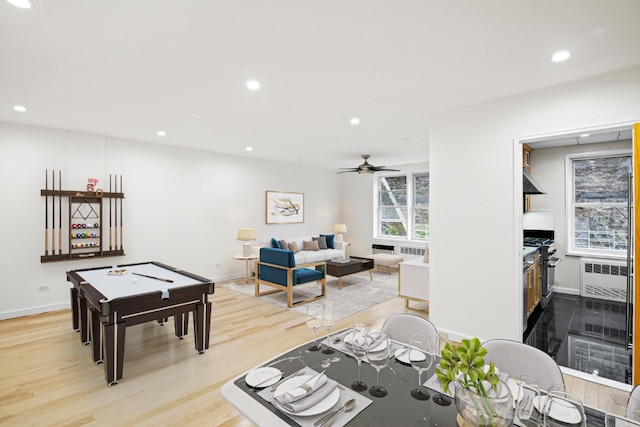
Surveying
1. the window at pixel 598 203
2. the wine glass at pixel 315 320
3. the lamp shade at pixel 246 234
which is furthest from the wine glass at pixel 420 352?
the window at pixel 598 203

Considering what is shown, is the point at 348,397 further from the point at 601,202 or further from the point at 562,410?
the point at 601,202

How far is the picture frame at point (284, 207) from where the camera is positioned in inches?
292

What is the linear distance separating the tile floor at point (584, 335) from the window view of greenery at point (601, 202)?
1026 mm

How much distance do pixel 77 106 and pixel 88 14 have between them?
85.2 inches

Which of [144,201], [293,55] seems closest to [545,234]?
[293,55]

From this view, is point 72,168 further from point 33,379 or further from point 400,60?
point 400,60

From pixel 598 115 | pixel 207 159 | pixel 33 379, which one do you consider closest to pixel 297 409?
pixel 33 379

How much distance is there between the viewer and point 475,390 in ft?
3.46

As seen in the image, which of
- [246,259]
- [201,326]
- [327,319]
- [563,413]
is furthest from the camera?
[246,259]

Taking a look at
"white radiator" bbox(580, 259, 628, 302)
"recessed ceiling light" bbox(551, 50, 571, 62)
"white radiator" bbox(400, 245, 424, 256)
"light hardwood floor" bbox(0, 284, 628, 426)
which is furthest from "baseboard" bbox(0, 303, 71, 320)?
"white radiator" bbox(580, 259, 628, 302)

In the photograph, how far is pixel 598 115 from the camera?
2.69m

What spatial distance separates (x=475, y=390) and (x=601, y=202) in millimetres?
5953

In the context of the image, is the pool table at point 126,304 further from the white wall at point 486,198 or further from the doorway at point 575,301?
the doorway at point 575,301

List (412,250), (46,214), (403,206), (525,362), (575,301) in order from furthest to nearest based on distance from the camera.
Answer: (403,206) → (412,250) → (575,301) → (46,214) → (525,362)
